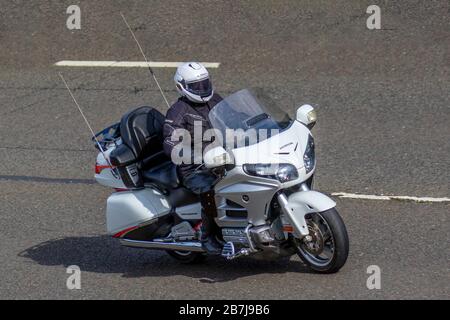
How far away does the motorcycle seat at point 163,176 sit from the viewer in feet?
25.7

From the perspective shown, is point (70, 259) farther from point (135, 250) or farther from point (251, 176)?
point (251, 176)

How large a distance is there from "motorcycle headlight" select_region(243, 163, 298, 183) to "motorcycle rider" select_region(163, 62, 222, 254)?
18.0 inches

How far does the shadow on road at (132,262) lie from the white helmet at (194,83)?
4.69ft

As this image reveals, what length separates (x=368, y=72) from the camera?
1246 cm

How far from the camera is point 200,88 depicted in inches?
306

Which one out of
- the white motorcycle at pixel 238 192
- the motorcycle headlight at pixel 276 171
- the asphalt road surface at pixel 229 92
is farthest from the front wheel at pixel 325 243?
the motorcycle headlight at pixel 276 171

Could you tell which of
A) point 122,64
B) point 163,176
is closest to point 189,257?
point 163,176

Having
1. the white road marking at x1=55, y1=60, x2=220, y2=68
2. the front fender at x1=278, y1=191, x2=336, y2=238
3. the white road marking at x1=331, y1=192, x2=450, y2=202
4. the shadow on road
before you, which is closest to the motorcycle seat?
the shadow on road

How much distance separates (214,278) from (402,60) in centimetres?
602

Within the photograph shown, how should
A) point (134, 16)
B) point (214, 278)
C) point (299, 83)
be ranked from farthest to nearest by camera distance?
point (134, 16)
point (299, 83)
point (214, 278)

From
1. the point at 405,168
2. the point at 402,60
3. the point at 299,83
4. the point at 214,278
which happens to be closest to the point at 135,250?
the point at 214,278

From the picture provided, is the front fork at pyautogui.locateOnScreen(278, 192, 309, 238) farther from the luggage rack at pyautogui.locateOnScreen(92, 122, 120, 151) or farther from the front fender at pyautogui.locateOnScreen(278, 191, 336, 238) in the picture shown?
the luggage rack at pyautogui.locateOnScreen(92, 122, 120, 151)

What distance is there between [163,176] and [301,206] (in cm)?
137

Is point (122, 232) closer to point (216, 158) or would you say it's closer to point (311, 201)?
point (216, 158)
